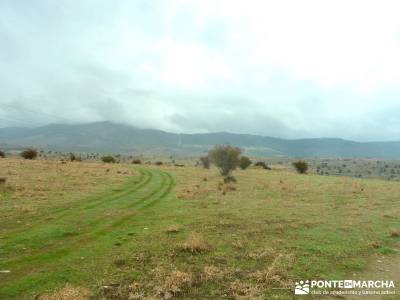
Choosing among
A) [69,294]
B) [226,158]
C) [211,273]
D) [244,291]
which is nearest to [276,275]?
[244,291]

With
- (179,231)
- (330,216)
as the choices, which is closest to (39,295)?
(179,231)

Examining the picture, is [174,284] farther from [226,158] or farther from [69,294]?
[226,158]

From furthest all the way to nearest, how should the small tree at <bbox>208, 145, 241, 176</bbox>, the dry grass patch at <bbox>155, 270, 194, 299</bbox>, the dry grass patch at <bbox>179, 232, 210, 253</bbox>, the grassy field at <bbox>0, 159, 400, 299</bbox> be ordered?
1. the small tree at <bbox>208, 145, 241, 176</bbox>
2. the dry grass patch at <bbox>179, 232, 210, 253</bbox>
3. the grassy field at <bbox>0, 159, 400, 299</bbox>
4. the dry grass patch at <bbox>155, 270, 194, 299</bbox>

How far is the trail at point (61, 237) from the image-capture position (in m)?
14.7

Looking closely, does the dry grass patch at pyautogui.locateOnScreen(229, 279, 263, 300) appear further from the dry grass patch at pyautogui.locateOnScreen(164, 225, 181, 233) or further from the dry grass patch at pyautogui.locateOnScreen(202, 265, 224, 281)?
the dry grass patch at pyautogui.locateOnScreen(164, 225, 181, 233)

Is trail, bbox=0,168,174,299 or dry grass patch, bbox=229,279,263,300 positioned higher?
dry grass patch, bbox=229,279,263,300

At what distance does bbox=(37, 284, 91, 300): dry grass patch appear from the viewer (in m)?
11.7

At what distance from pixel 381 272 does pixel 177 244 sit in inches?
334

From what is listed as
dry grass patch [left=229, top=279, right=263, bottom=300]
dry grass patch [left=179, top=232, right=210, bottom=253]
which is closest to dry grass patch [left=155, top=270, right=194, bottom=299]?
dry grass patch [left=229, top=279, right=263, bottom=300]

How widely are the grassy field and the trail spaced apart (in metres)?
0.04

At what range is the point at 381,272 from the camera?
1557 cm

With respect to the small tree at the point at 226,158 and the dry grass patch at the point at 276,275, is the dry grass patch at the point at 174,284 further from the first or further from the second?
the small tree at the point at 226,158

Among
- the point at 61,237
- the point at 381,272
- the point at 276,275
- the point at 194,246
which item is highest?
the point at 194,246

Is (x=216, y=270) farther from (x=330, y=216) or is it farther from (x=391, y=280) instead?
(x=330, y=216)
